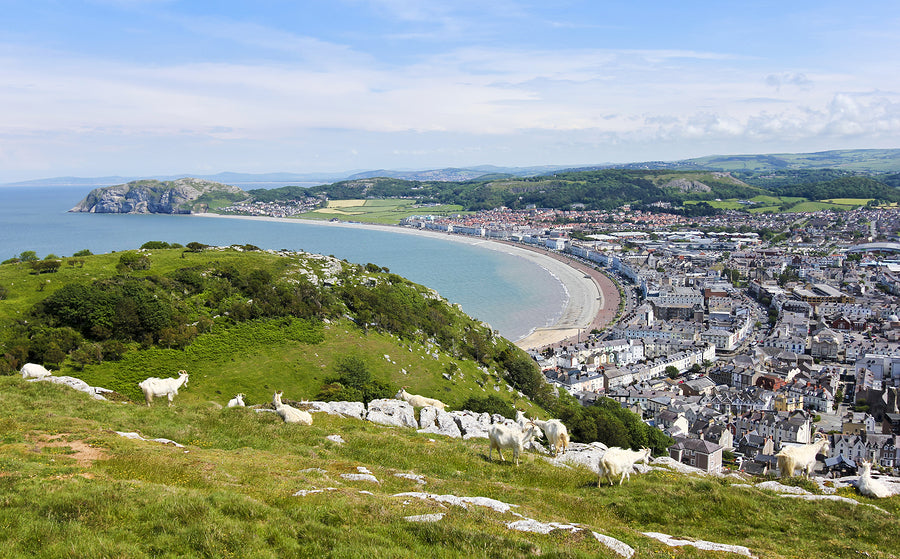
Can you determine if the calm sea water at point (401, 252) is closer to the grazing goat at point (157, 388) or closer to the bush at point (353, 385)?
the bush at point (353, 385)

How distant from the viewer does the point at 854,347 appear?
69188 mm

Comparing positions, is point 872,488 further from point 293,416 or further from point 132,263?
point 132,263

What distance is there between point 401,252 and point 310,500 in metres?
133

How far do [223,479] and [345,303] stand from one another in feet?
104

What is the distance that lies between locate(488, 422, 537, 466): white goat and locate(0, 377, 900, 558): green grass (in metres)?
0.47

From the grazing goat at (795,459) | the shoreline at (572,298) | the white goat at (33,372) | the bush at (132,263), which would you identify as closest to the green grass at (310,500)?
the grazing goat at (795,459)

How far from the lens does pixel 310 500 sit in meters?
8.89

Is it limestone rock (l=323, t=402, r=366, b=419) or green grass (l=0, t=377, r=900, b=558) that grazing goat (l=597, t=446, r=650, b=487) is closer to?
green grass (l=0, t=377, r=900, b=558)

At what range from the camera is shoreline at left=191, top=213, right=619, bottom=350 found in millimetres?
72312

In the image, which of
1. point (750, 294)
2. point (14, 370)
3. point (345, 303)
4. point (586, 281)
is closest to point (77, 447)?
point (14, 370)

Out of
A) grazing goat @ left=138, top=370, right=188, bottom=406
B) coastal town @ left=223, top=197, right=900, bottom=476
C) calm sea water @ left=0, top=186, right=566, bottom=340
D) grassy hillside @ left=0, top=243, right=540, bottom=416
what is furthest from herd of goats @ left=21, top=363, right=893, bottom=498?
calm sea water @ left=0, top=186, right=566, bottom=340

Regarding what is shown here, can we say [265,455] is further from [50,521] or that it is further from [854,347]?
[854,347]

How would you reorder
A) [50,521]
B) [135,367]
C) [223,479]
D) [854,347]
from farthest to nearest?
[854,347] < [135,367] < [223,479] < [50,521]

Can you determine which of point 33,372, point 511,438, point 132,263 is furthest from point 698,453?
point 132,263
